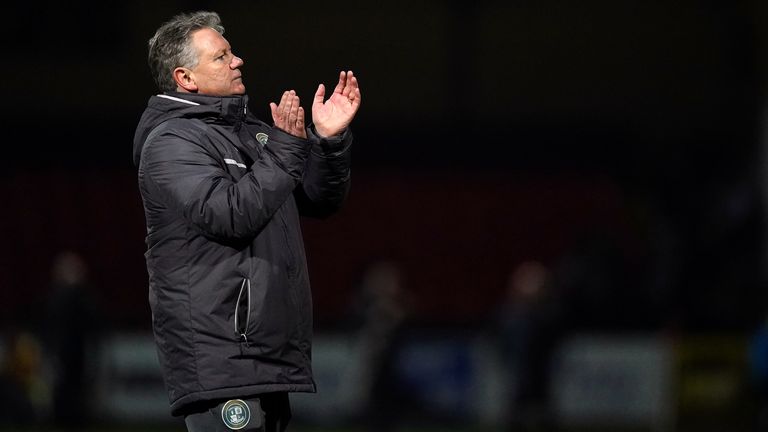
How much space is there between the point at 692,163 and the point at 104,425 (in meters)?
10.2

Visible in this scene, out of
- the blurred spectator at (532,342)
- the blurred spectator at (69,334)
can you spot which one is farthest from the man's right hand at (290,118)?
the blurred spectator at (69,334)

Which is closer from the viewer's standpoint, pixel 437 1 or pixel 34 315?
pixel 34 315

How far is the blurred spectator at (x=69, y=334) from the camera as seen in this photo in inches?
635

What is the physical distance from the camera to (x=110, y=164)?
71.4 feet

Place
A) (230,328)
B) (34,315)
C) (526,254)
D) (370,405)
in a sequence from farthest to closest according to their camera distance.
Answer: (526,254) → (34,315) → (370,405) → (230,328)

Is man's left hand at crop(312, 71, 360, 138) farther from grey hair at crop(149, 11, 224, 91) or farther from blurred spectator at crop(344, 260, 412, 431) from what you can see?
blurred spectator at crop(344, 260, 412, 431)

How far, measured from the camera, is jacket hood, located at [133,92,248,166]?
4.55m

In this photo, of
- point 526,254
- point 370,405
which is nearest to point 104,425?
point 370,405

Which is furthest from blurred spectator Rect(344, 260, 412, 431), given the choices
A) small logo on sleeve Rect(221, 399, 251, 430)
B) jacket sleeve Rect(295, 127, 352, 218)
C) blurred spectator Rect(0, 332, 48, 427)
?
small logo on sleeve Rect(221, 399, 251, 430)

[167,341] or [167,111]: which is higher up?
[167,111]

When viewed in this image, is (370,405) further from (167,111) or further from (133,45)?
(167,111)

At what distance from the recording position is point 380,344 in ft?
51.0

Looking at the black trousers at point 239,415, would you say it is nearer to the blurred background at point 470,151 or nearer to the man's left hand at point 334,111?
the man's left hand at point 334,111

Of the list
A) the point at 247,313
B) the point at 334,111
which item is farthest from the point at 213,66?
the point at 247,313
